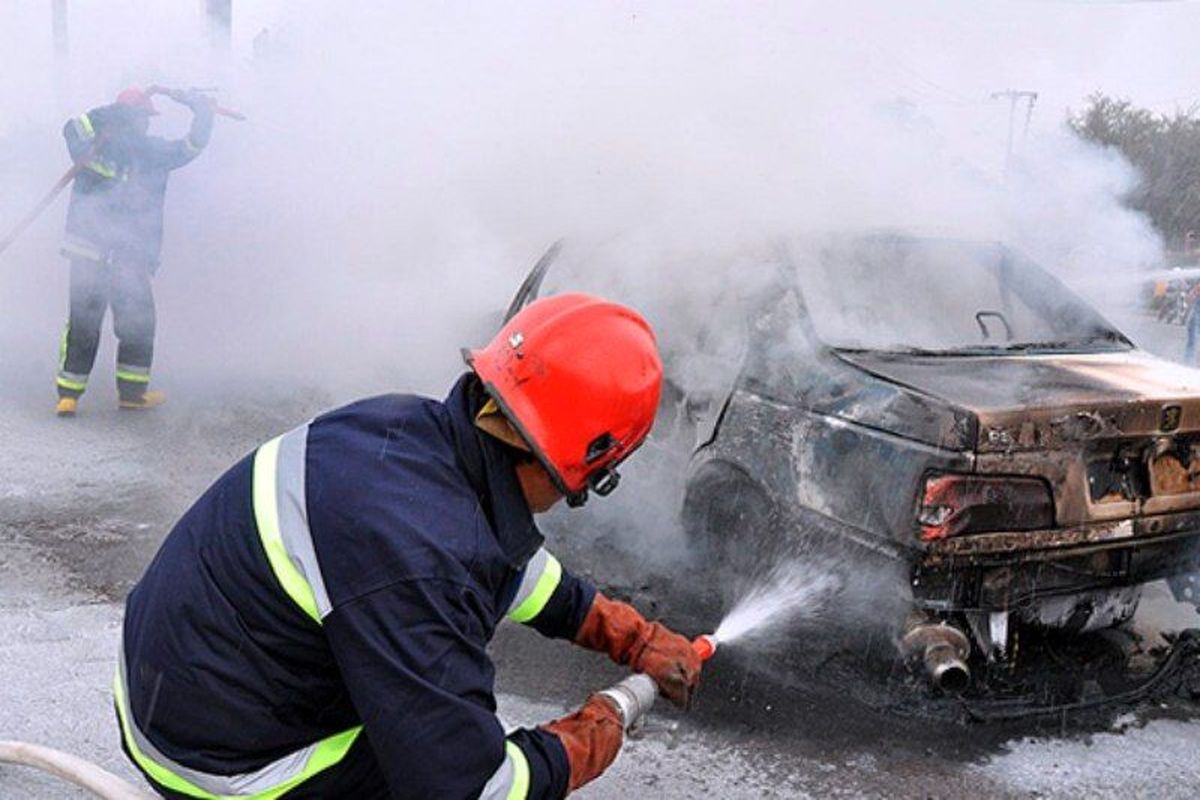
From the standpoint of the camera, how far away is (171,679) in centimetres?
186

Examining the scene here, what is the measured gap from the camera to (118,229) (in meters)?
7.41

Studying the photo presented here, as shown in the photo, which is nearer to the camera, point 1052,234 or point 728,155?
point 728,155

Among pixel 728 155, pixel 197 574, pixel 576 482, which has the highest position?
pixel 728 155

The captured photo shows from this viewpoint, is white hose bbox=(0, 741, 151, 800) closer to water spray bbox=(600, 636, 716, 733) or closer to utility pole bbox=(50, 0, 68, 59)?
water spray bbox=(600, 636, 716, 733)

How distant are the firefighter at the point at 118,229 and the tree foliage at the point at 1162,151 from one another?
10081mm

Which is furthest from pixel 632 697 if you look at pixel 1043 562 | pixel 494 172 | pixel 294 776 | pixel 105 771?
pixel 494 172

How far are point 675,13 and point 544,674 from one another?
4.53 metres

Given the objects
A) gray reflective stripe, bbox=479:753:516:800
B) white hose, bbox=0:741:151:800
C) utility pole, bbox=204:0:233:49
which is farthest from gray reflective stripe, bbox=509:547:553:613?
utility pole, bbox=204:0:233:49

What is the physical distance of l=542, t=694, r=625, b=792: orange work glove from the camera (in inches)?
77.9

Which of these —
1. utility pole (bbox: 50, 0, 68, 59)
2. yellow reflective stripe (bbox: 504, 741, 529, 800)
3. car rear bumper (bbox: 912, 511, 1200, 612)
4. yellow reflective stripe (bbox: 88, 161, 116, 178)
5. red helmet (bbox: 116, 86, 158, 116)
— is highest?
utility pole (bbox: 50, 0, 68, 59)

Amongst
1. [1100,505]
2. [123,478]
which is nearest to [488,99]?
[123,478]

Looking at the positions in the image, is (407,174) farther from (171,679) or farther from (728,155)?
(171,679)

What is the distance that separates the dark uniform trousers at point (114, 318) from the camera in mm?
7277

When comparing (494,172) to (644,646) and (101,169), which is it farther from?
(644,646)
